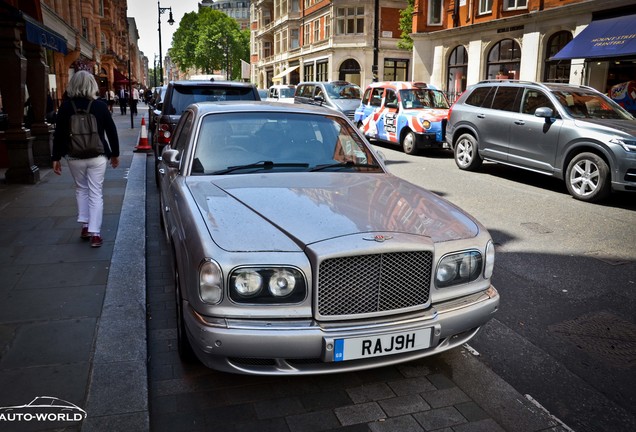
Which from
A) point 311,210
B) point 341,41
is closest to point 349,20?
point 341,41

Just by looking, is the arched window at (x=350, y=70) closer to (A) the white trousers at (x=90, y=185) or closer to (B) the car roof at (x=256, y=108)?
(A) the white trousers at (x=90, y=185)

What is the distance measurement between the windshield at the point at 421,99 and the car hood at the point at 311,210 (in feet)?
38.4

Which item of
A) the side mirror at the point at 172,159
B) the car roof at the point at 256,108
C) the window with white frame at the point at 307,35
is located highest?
the window with white frame at the point at 307,35

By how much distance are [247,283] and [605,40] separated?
20738 mm

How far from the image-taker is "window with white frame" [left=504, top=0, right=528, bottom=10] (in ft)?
81.9

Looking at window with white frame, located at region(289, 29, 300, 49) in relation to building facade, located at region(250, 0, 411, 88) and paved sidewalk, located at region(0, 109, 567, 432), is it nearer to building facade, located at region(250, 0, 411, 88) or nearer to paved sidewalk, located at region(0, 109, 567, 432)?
building facade, located at region(250, 0, 411, 88)

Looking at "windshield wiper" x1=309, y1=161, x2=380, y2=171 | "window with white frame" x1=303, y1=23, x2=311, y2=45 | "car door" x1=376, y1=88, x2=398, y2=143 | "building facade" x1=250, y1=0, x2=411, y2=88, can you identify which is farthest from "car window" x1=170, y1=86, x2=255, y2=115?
"window with white frame" x1=303, y1=23, x2=311, y2=45

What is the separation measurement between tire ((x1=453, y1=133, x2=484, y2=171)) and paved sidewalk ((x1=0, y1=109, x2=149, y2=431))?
7420 mm

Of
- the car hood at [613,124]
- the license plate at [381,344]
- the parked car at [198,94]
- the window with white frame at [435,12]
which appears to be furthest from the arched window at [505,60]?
the license plate at [381,344]

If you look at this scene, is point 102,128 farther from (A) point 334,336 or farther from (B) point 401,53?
(B) point 401,53

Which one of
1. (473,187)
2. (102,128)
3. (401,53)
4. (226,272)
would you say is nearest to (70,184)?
(102,128)

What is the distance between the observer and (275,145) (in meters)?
4.45

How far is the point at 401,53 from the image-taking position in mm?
44719

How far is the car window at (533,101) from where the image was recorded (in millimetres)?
10125
